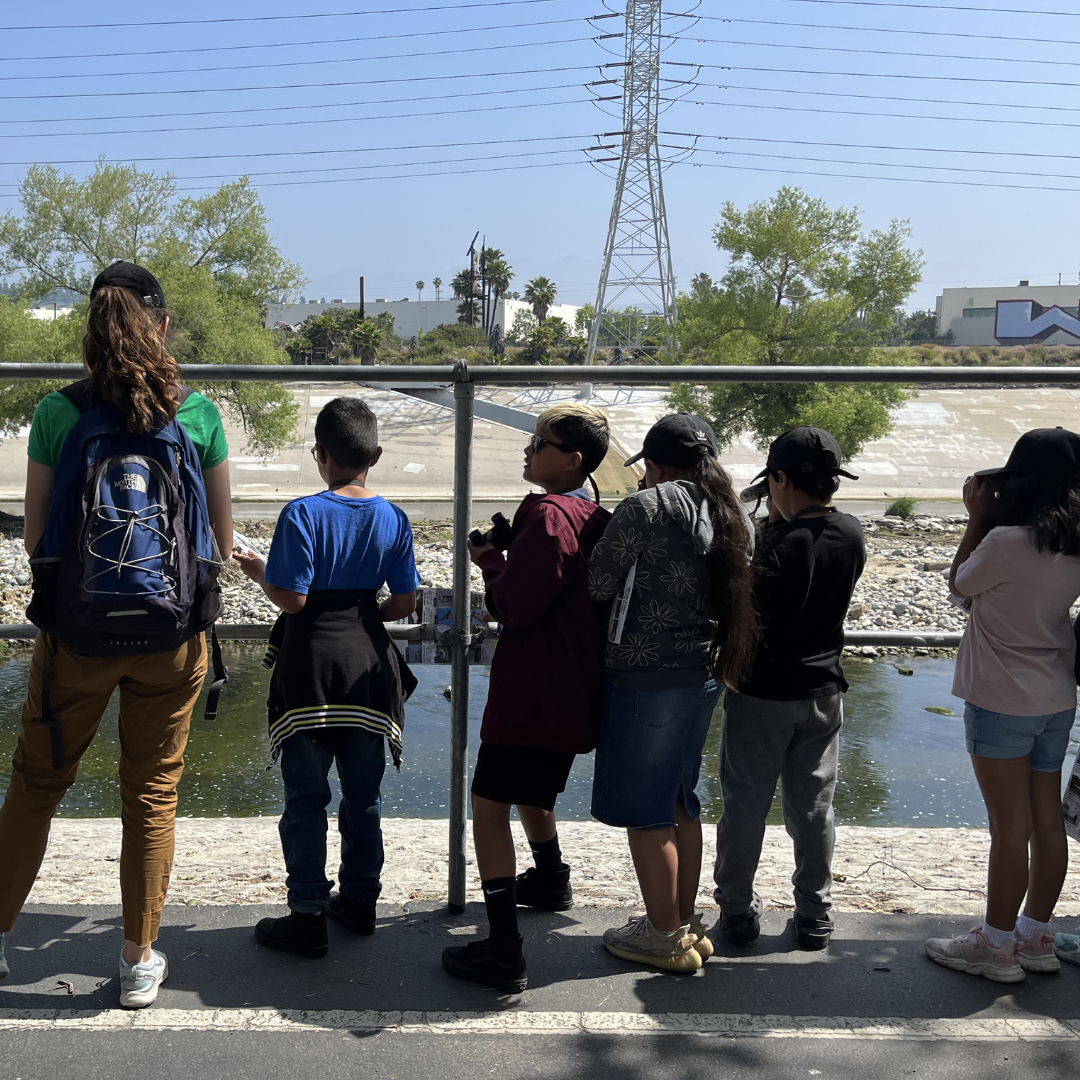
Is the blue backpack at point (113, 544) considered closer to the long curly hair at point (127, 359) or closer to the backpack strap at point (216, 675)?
the long curly hair at point (127, 359)

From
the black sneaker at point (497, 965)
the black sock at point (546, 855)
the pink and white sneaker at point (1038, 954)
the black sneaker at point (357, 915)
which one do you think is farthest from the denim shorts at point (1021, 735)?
the black sneaker at point (357, 915)

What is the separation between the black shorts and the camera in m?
2.85

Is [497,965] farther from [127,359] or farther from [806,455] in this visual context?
[127,359]

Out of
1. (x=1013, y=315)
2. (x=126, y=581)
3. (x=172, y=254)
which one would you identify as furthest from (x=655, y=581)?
(x=1013, y=315)

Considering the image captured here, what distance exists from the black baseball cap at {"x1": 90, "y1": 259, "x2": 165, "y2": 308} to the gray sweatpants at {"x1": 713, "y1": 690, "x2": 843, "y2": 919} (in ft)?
6.52

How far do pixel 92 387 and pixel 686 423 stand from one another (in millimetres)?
1569

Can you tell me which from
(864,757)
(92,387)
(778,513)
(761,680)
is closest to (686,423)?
(778,513)

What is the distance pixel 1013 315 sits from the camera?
86375mm

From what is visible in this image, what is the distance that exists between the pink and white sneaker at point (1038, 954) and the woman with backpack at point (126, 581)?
246 centimetres

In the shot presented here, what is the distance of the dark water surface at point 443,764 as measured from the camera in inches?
345

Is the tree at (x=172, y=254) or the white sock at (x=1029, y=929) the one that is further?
the tree at (x=172, y=254)

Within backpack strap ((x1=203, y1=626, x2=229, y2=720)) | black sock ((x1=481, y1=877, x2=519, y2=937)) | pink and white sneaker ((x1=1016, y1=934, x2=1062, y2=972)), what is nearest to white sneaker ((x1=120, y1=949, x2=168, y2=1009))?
backpack strap ((x1=203, y1=626, x2=229, y2=720))

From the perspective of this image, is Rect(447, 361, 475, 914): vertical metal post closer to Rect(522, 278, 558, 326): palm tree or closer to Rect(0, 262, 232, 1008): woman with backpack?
Rect(0, 262, 232, 1008): woman with backpack

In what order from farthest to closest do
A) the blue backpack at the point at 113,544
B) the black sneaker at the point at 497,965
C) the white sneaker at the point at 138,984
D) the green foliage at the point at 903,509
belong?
the green foliage at the point at 903,509 → the black sneaker at the point at 497,965 → the white sneaker at the point at 138,984 → the blue backpack at the point at 113,544
